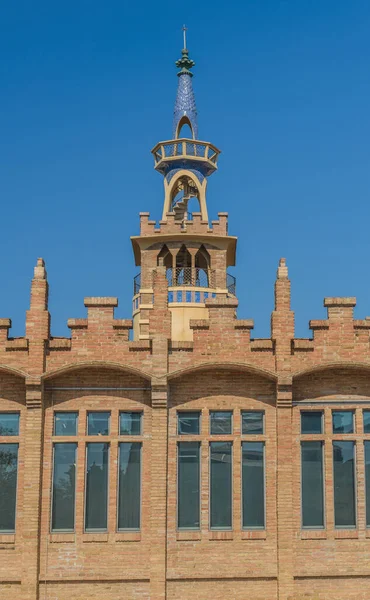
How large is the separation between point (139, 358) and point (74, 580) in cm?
589

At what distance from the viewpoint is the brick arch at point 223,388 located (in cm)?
2438

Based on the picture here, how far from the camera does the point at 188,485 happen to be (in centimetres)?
2405

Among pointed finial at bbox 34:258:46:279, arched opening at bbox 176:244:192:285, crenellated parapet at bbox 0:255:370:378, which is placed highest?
arched opening at bbox 176:244:192:285

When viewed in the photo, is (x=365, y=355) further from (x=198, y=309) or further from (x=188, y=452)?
(x=198, y=309)

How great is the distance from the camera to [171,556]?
2347 cm

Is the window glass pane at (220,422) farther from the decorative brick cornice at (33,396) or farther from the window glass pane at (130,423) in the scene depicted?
the decorative brick cornice at (33,396)

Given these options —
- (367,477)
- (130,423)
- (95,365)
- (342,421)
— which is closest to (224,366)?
(130,423)

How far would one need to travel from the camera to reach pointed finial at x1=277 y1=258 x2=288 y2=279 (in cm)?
2481

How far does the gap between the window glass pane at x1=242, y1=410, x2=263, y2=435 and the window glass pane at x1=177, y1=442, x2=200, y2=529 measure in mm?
1347

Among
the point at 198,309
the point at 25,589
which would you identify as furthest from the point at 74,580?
the point at 198,309

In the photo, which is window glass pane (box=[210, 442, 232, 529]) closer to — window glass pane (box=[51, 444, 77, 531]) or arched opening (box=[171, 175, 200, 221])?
window glass pane (box=[51, 444, 77, 531])

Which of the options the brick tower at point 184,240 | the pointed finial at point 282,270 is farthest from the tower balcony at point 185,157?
the pointed finial at point 282,270

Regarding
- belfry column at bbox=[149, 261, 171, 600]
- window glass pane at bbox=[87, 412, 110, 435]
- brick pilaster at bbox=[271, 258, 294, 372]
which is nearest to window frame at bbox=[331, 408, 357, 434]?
brick pilaster at bbox=[271, 258, 294, 372]

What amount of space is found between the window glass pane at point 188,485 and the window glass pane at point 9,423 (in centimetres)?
437
